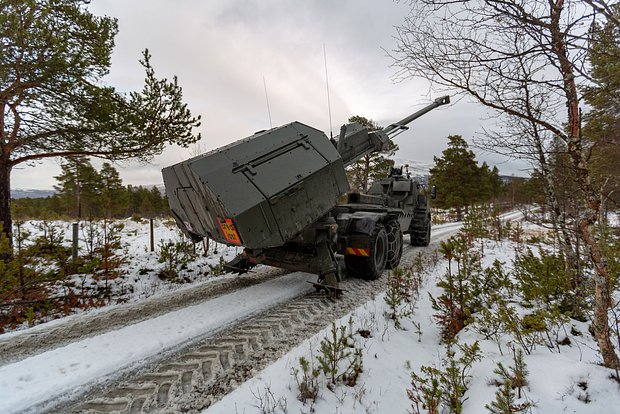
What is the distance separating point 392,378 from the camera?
303cm

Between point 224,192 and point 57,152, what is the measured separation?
5368mm

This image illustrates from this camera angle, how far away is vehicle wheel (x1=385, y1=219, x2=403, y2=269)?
7.51 metres

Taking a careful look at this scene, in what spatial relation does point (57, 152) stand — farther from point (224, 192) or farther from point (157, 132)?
point (224, 192)

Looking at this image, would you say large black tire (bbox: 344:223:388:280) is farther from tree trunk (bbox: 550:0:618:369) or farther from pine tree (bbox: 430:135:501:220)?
pine tree (bbox: 430:135:501:220)

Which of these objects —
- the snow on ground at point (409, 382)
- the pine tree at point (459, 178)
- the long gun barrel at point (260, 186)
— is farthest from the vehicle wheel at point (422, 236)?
the pine tree at point (459, 178)

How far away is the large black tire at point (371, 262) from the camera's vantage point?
6203mm

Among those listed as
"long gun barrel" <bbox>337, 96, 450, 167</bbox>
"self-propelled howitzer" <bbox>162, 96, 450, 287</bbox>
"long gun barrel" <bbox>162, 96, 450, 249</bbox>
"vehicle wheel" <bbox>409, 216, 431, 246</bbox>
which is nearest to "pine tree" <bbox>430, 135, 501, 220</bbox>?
"vehicle wheel" <bbox>409, 216, 431, 246</bbox>

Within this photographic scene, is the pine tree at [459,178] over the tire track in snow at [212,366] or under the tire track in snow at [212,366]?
over

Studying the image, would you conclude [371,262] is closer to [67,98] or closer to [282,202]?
[282,202]

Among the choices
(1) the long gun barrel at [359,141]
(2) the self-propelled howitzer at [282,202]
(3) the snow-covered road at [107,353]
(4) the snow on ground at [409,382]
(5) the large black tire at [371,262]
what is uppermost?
(1) the long gun barrel at [359,141]

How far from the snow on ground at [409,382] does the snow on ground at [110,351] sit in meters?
1.42

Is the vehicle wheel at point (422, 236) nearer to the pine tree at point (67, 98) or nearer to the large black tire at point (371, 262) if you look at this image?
the large black tire at point (371, 262)

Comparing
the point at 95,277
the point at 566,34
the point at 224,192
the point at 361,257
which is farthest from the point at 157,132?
the point at 566,34

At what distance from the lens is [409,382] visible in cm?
300
